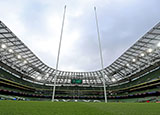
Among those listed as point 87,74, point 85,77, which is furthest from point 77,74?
point 87,74

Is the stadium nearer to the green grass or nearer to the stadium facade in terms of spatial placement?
the stadium facade

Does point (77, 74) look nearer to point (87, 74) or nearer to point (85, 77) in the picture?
point (85, 77)

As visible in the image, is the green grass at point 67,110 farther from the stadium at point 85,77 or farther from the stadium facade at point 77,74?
the stadium facade at point 77,74

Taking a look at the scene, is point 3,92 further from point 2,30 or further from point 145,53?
point 145,53

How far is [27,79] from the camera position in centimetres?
4441

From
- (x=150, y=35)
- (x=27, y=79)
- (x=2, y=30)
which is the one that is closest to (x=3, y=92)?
(x=27, y=79)

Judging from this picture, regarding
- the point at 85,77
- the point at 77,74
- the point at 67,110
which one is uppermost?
the point at 77,74

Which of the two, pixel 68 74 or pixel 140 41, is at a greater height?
pixel 140 41

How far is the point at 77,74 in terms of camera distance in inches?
1957

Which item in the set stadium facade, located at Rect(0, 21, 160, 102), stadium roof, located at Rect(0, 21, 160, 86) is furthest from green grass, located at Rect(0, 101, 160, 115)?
stadium roof, located at Rect(0, 21, 160, 86)

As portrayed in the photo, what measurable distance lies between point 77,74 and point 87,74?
5.63 meters

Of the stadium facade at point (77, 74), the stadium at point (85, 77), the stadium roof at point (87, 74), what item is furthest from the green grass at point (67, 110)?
the stadium roof at point (87, 74)

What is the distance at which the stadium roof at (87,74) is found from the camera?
2044 centimetres

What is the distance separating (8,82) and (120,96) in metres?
48.0
